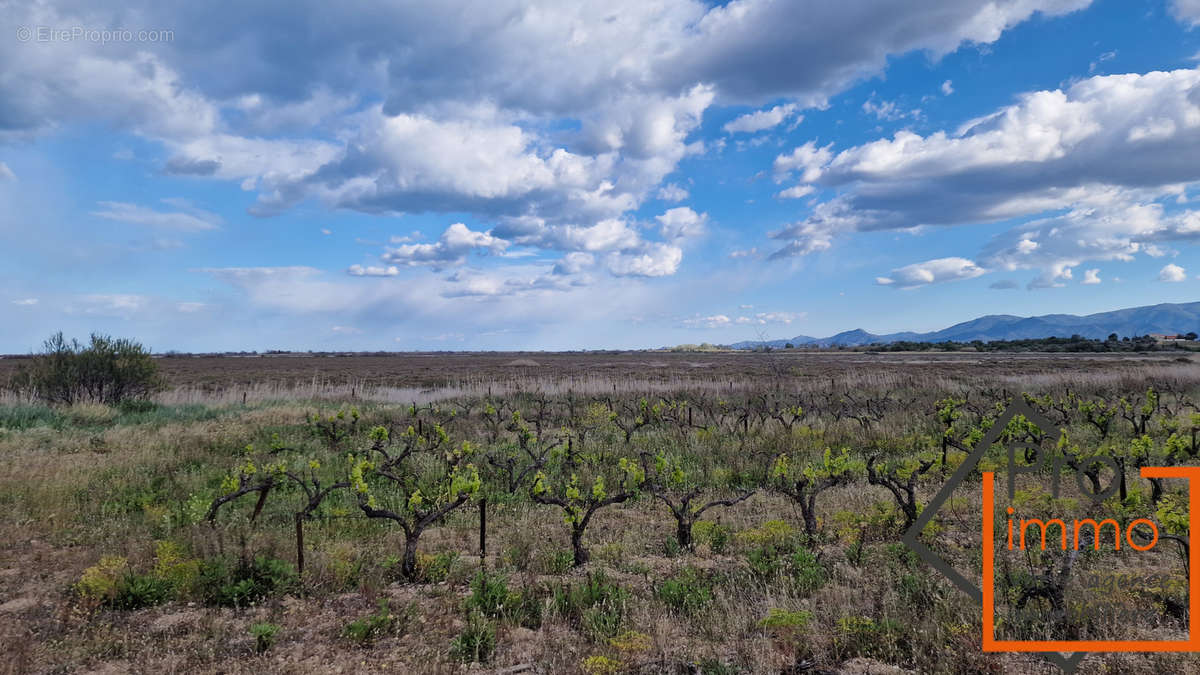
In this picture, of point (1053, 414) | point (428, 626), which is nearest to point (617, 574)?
point (428, 626)

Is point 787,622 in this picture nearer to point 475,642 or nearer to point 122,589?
point 475,642

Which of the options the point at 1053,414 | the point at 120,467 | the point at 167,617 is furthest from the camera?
the point at 1053,414

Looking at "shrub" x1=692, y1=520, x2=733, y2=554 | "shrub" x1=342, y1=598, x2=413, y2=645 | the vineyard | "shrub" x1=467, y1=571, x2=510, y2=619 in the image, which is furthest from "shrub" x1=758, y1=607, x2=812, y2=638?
"shrub" x1=342, y1=598, x2=413, y2=645

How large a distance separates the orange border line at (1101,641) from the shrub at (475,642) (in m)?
4.24

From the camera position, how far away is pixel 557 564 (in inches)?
299

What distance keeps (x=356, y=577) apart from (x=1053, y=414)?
21184 mm

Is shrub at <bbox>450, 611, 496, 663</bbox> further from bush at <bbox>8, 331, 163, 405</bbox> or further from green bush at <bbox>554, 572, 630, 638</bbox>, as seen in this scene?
bush at <bbox>8, 331, 163, 405</bbox>

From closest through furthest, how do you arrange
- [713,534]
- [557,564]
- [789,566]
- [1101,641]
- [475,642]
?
1. [1101,641]
2. [475,642]
3. [789,566]
4. [557,564]
5. [713,534]

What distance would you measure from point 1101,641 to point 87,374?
2962cm

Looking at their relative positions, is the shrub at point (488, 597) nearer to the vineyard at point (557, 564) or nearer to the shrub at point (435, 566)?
the vineyard at point (557, 564)

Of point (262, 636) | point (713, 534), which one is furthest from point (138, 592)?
point (713, 534)

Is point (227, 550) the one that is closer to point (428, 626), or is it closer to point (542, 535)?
point (428, 626)

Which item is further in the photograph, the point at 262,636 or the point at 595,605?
the point at 595,605

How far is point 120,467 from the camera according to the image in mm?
11898
